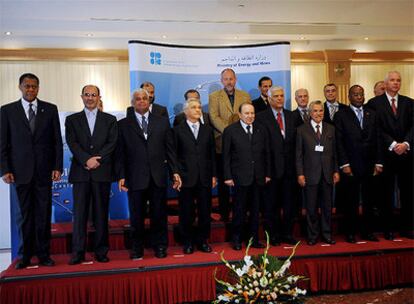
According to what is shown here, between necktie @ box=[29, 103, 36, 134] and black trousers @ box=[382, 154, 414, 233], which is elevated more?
necktie @ box=[29, 103, 36, 134]

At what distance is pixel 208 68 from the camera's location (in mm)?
5566

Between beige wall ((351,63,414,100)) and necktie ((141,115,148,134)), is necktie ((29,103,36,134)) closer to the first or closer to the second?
necktie ((141,115,148,134))

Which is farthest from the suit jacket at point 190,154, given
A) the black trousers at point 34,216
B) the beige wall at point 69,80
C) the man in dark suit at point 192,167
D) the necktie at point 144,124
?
the beige wall at point 69,80

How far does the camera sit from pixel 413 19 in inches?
305

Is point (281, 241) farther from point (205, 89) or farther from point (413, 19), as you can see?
point (413, 19)

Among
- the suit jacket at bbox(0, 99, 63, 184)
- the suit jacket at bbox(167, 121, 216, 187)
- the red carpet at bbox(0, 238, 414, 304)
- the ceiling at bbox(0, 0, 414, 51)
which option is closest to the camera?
the red carpet at bbox(0, 238, 414, 304)

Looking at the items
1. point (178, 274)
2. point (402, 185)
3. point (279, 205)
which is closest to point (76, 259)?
point (178, 274)

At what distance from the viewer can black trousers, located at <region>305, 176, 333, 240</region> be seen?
4.32 meters

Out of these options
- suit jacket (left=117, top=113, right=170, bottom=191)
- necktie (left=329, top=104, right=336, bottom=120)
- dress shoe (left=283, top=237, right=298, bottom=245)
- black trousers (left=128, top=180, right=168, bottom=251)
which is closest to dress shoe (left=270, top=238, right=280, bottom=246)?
dress shoe (left=283, top=237, right=298, bottom=245)

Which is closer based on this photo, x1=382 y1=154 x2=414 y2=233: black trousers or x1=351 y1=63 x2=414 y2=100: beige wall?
x1=382 y1=154 x2=414 y2=233: black trousers

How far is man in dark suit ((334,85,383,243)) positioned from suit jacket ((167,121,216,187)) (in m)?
1.30

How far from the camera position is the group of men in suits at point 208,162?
3.74 m

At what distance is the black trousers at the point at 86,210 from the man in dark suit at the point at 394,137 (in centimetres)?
266

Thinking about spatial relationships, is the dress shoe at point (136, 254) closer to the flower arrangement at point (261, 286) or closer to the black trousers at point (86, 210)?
the black trousers at point (86, 210)
